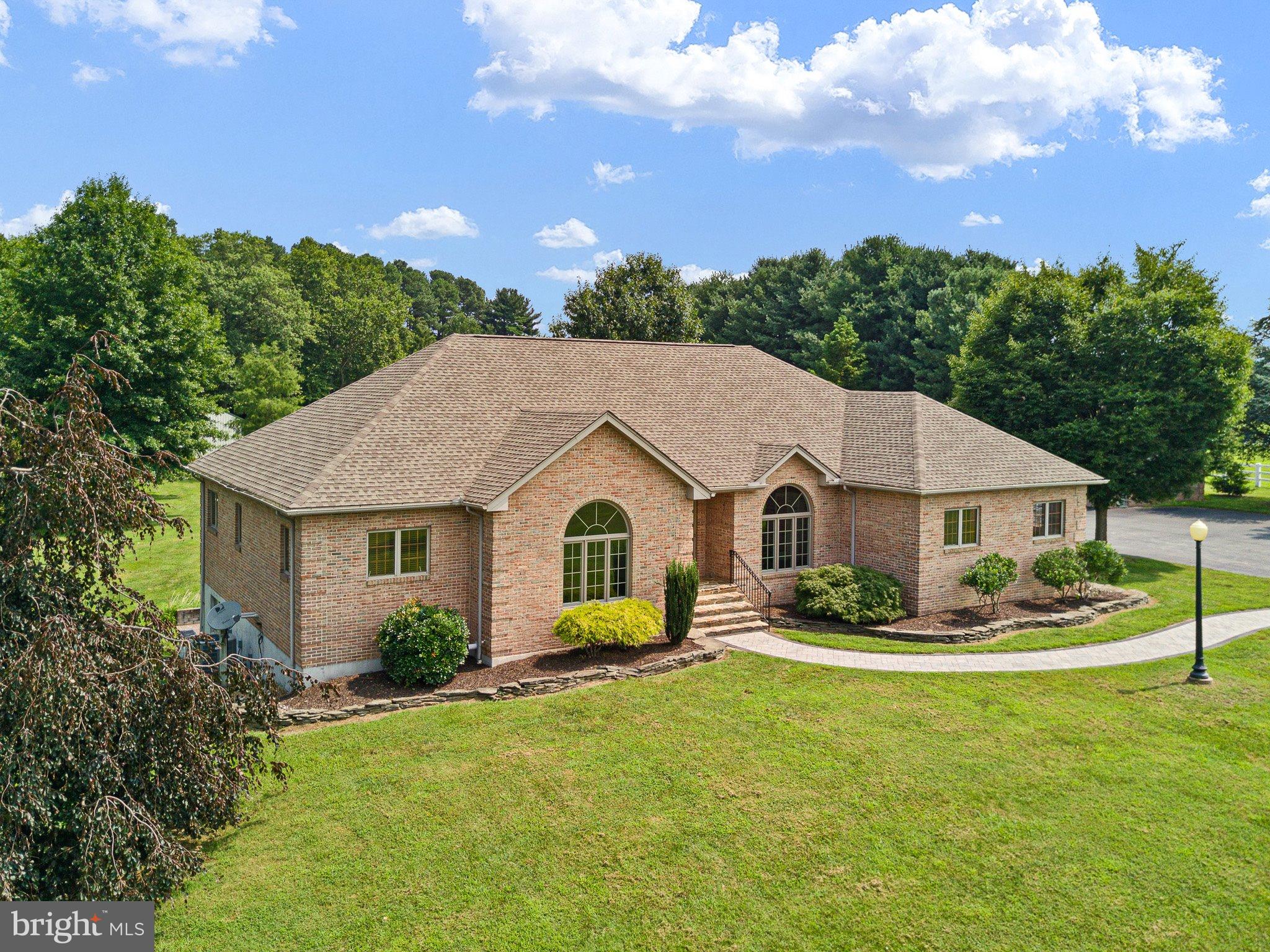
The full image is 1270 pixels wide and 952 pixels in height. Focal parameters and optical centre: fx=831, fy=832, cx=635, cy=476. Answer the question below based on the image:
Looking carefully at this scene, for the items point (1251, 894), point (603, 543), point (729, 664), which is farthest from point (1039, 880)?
point (603, 543)

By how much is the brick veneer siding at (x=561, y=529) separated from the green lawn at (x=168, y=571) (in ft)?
34.1

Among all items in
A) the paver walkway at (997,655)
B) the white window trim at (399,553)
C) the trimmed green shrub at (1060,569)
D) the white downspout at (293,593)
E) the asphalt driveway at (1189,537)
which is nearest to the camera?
the white downspout at (293,593)

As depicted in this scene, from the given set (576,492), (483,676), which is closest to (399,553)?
(483,676)

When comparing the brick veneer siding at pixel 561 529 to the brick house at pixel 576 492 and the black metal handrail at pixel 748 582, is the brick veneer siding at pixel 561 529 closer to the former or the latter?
the brick house at pixel 576 492

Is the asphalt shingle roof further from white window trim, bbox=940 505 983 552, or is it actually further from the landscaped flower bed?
the landscaped flower bed

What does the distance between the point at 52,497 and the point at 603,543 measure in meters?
11.5

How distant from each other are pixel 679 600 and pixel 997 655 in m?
7.38

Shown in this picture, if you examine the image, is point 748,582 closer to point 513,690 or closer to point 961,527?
point 961,527

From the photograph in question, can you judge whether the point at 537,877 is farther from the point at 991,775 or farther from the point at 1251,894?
the point at 1251,894

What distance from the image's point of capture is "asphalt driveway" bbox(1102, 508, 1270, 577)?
104ft

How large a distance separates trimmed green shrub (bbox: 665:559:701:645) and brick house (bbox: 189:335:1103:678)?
1.71ft

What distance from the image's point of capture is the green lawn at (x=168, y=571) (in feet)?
84.0

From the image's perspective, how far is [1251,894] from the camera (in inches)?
376

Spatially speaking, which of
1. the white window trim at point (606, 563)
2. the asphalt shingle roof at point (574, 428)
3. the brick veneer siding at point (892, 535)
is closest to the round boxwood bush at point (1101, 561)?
the asphalt shingle roof at point (574, 428)
